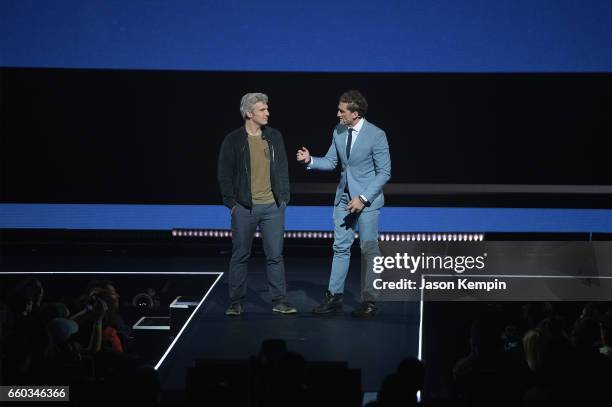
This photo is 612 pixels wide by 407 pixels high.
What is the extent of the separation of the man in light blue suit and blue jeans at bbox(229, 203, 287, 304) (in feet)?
1.13

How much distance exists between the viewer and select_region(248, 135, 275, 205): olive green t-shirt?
19.9ft

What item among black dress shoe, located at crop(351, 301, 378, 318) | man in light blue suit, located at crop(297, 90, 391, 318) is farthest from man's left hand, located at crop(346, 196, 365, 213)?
black dress shoe, located at crop(351, 301, 378, 318)

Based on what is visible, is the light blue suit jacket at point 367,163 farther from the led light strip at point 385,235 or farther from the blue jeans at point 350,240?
the led light strip at point 385,235

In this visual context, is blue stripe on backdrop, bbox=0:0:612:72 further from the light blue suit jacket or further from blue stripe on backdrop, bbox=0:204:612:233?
the light blue suit jacket

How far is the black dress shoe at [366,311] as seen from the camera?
6.16 meters

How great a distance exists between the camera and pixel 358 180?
603 centimetres

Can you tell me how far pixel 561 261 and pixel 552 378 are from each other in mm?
4189

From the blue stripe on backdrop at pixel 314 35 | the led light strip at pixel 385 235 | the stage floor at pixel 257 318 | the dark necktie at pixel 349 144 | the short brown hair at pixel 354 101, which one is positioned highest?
the blue stripe on backdrop at pixel 314 35

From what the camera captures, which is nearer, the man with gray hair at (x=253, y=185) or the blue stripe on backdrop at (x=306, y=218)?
the man with gray hair at (x=253, y=185)

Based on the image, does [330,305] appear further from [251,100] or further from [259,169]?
[251,100]

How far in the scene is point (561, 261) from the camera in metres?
7.91

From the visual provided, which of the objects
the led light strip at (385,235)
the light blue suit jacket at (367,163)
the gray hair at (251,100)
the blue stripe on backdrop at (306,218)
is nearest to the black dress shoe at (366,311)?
the light blue suit jacket at (367,163)

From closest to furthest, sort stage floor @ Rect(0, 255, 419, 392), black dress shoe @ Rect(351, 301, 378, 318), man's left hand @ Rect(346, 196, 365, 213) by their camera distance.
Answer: stage floor @ Rect(0, 255, 419, 392)
man's left hand @ Rect(346, 196, 365, 213)
black dress shoe @ Rect(351, 301, 378, 318)

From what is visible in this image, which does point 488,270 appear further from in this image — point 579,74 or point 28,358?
point 28,358
